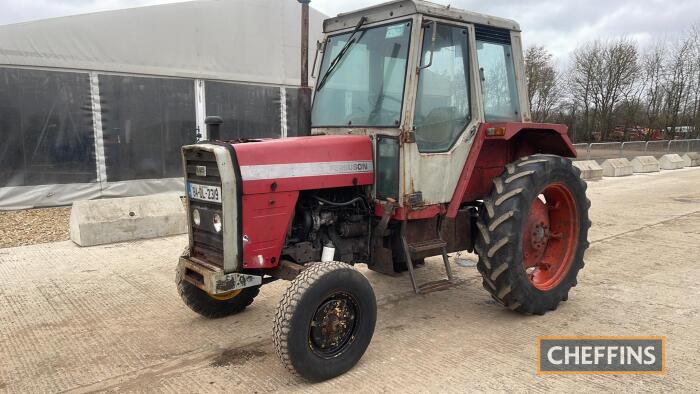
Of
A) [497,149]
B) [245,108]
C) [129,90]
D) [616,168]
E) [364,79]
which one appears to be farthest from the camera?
[616,168]

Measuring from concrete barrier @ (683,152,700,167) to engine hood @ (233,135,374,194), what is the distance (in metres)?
20.7

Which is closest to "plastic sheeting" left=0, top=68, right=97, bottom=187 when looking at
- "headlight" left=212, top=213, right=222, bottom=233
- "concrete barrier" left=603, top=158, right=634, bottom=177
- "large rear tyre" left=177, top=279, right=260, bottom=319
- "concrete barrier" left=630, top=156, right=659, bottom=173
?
"large rear tyre" left=177, top=279, right=260, bottom=319

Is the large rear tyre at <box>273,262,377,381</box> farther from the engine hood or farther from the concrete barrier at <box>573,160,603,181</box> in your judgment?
the concrete barrier at <box>573,160,603,181</box>

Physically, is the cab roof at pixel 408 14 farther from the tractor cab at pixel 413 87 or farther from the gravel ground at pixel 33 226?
the gravel ground at pixel 33 226

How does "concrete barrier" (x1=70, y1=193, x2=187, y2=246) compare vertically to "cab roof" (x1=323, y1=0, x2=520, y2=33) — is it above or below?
below

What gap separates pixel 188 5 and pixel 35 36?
303cm

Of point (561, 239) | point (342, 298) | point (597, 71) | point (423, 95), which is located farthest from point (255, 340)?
point (597, 71)

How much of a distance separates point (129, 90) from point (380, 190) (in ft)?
26.7

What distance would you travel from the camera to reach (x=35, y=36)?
30.2 ft

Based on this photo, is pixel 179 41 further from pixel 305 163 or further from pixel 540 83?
pixel 540 83

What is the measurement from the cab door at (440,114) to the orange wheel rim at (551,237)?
0.90 m

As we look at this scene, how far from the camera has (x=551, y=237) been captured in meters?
4.65

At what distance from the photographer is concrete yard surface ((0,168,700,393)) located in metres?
3.13

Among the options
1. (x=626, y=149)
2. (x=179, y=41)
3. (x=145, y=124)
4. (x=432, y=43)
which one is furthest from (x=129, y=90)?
(x=626, y=149)
